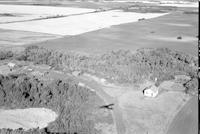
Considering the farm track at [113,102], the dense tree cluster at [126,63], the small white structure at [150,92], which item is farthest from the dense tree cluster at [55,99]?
the dense tree cluster at [126,63]

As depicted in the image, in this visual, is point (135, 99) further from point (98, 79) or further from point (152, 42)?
point (152, 42)

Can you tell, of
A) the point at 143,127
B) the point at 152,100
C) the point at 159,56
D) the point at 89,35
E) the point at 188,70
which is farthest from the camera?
the point at 89,35

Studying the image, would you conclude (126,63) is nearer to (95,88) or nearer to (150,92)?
(95,88)

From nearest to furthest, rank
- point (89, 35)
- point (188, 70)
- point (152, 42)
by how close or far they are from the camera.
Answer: point (188, 70) < point (152, 42) < point (89, 35)

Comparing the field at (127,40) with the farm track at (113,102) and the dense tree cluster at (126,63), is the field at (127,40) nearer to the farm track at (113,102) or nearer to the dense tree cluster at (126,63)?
the dense tree cluster at (126,63)

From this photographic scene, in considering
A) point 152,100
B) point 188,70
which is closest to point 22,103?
point 152,100

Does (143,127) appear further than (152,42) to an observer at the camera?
No

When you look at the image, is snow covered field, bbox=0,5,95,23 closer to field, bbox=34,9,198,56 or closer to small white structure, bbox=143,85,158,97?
field, bbox=34,9,198,56
